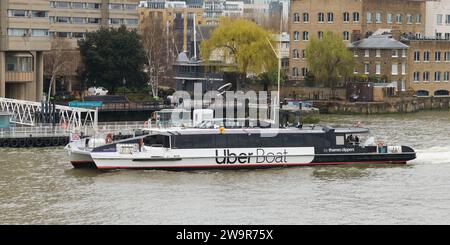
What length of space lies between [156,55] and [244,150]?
4434 cm

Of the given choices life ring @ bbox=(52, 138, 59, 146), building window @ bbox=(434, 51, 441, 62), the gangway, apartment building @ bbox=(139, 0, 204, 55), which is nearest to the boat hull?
life ring @ bbox=(52, 138, 59, 146)

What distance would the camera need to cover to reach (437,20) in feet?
277

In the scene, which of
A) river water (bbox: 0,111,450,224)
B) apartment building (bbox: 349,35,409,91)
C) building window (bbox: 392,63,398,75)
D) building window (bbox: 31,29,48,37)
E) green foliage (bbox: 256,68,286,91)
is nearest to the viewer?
river water (bbox: 0,111,450,224)

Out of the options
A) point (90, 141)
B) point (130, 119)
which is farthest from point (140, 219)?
point (130, 119)

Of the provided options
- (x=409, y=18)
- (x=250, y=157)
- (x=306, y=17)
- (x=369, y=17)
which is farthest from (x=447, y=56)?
(x=250, y=157)

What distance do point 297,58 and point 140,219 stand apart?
57853 millimetres

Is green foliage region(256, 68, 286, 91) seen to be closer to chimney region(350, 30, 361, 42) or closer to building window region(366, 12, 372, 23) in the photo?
chimney region(350, 30, 361, 42)

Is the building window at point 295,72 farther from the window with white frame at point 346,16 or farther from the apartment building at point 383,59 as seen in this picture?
the apartment building at point 383,59

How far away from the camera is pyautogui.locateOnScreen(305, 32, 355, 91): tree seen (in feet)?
240

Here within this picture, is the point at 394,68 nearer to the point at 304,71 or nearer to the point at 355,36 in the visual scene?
the point at 355,36

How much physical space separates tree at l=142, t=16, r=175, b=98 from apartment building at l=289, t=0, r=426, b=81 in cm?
1150

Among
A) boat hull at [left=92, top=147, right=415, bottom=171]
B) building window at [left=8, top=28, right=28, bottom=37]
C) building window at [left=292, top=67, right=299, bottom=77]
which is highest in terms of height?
building window at [left=8, top=28, right=28, bottom=37]

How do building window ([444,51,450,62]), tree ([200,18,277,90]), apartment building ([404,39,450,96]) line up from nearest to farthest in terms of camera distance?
1. tree ([200,18,277,90])
2. apartment building ([404,39,450,96])
3. building window ([444,51,450,62])

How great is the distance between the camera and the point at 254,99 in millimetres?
64188
